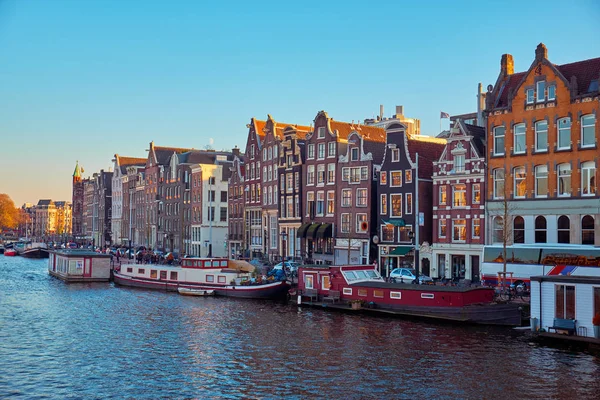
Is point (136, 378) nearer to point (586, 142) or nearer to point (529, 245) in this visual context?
point (529, 245)

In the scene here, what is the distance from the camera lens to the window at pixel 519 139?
199ft

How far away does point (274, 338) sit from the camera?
41.3 metres

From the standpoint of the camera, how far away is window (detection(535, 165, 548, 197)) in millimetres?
59156

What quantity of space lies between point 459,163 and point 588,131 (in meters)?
12.9

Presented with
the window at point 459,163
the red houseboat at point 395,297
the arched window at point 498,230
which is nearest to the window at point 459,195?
the window at point 459,163

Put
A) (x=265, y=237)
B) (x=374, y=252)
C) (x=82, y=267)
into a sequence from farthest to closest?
(x=265, y=237) → (x=82, y=267) → (x=374, y=252)

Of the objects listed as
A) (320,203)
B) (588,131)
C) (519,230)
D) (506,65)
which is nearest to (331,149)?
(320,203)

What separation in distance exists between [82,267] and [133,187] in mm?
71236

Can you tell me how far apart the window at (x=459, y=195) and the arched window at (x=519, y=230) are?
221 inches

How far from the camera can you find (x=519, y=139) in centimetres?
6109

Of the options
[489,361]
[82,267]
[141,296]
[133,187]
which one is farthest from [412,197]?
[133,187]

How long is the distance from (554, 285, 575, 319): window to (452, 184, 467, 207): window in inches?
1046

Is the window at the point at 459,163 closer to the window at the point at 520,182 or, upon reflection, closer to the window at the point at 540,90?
the window at the point at 520,182

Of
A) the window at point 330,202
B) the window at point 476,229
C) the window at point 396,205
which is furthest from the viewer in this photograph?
the window at point 330,202
